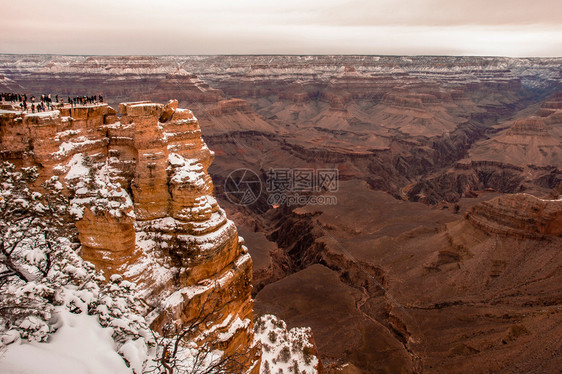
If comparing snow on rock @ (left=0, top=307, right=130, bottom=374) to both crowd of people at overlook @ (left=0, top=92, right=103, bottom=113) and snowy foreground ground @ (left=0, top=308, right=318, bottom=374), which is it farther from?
crowd of people at overlook @ (left=0, top=92, right=103, bottom=113)

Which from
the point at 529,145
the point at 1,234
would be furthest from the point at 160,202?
the point at 529,145

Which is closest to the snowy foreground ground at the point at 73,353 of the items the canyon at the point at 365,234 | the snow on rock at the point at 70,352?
the snow on rock at the point at 70,352

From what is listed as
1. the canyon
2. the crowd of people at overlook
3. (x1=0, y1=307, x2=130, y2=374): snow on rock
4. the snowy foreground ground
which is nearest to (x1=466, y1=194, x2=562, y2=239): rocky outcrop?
the canyon

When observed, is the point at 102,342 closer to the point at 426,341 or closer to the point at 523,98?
the point at 426,341

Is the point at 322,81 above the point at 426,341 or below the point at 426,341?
above

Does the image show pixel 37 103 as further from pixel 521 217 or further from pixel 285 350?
pixel 521 217

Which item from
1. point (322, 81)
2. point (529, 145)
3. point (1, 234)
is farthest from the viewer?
point (322, 81)

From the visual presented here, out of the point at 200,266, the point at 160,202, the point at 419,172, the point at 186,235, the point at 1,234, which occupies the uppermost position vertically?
the point at 1,234
